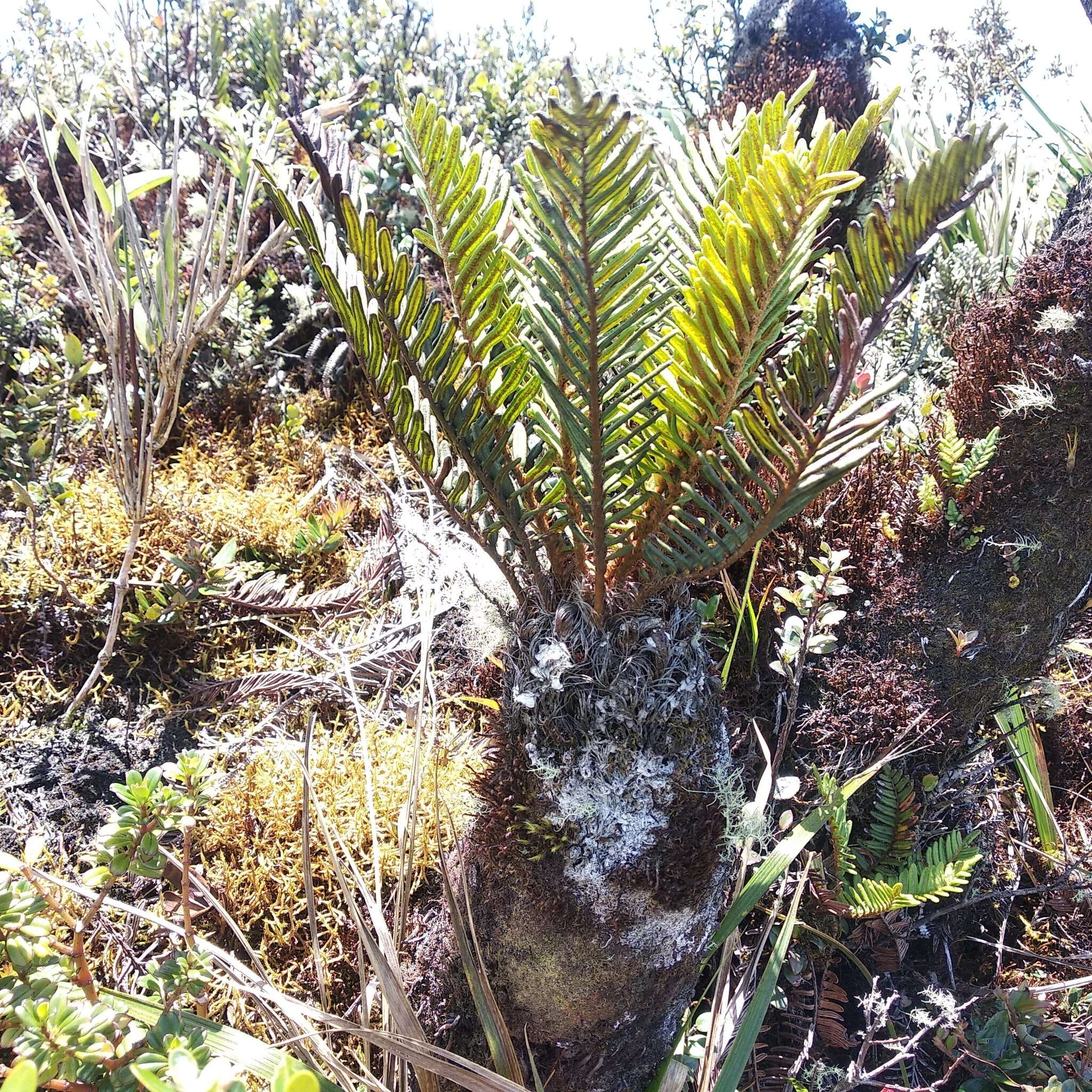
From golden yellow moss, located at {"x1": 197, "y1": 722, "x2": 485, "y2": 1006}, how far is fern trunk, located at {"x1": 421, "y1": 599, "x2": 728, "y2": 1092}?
27 cm

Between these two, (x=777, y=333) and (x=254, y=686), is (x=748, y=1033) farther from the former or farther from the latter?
(x=254, y=686)

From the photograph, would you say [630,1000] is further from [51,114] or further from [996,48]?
[996,48]

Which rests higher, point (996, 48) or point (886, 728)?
point (996, 48)

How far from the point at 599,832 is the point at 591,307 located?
88cm

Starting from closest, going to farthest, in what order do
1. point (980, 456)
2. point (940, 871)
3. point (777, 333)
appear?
point (777, 333) → point (940, 871) → point (980, 456)

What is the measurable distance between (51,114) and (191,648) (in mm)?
2716

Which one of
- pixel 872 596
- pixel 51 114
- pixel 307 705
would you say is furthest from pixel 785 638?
pixel 51 114

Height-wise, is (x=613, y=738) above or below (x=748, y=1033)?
above

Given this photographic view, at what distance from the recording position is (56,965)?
115 cm

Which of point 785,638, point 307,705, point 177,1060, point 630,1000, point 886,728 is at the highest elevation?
point 307,705

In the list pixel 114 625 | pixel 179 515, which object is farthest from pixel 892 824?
pixel 179 515

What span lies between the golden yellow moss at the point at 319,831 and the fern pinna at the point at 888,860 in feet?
2.61

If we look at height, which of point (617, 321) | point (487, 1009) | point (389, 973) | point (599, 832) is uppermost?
point (617, 321)

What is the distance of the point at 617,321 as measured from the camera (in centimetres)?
106
